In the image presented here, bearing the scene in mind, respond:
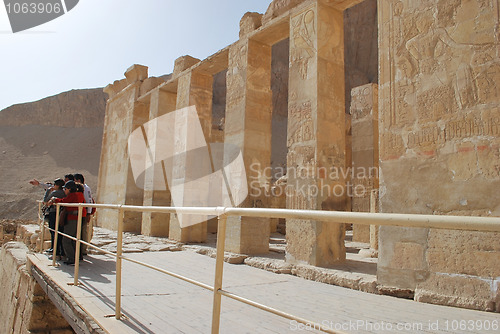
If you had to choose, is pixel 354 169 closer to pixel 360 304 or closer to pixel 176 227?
pixel 176 227

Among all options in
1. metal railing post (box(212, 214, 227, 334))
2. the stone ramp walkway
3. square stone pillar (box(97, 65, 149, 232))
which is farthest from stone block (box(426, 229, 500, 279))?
square stone pillar (box(97, 65, 149, 232))

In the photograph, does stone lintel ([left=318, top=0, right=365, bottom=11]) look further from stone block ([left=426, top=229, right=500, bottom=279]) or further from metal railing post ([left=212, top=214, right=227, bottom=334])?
metal railing post ([left=212, top=214, right=227, bottom=334])

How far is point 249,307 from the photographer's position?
3287 millimetres

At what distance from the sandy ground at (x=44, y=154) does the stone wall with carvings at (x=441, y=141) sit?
2925 cm

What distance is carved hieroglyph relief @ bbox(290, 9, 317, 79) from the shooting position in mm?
5445

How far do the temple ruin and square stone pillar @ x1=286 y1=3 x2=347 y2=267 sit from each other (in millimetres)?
18

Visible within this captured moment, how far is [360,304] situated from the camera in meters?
3.35

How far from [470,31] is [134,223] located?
30.7 feet

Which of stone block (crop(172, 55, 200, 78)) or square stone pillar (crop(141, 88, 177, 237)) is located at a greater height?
stone block (crop(172, 55, 200, 78))

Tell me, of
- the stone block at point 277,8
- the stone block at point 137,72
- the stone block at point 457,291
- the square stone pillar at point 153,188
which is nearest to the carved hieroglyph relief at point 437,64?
the stone block at point 457,291

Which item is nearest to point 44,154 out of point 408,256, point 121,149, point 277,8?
point 121,149

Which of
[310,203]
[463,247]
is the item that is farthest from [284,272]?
[463,247]

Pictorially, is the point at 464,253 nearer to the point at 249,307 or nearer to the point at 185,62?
the point at 249,307

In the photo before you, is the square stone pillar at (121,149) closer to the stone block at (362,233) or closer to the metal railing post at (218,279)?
the stone block at (362,233)
